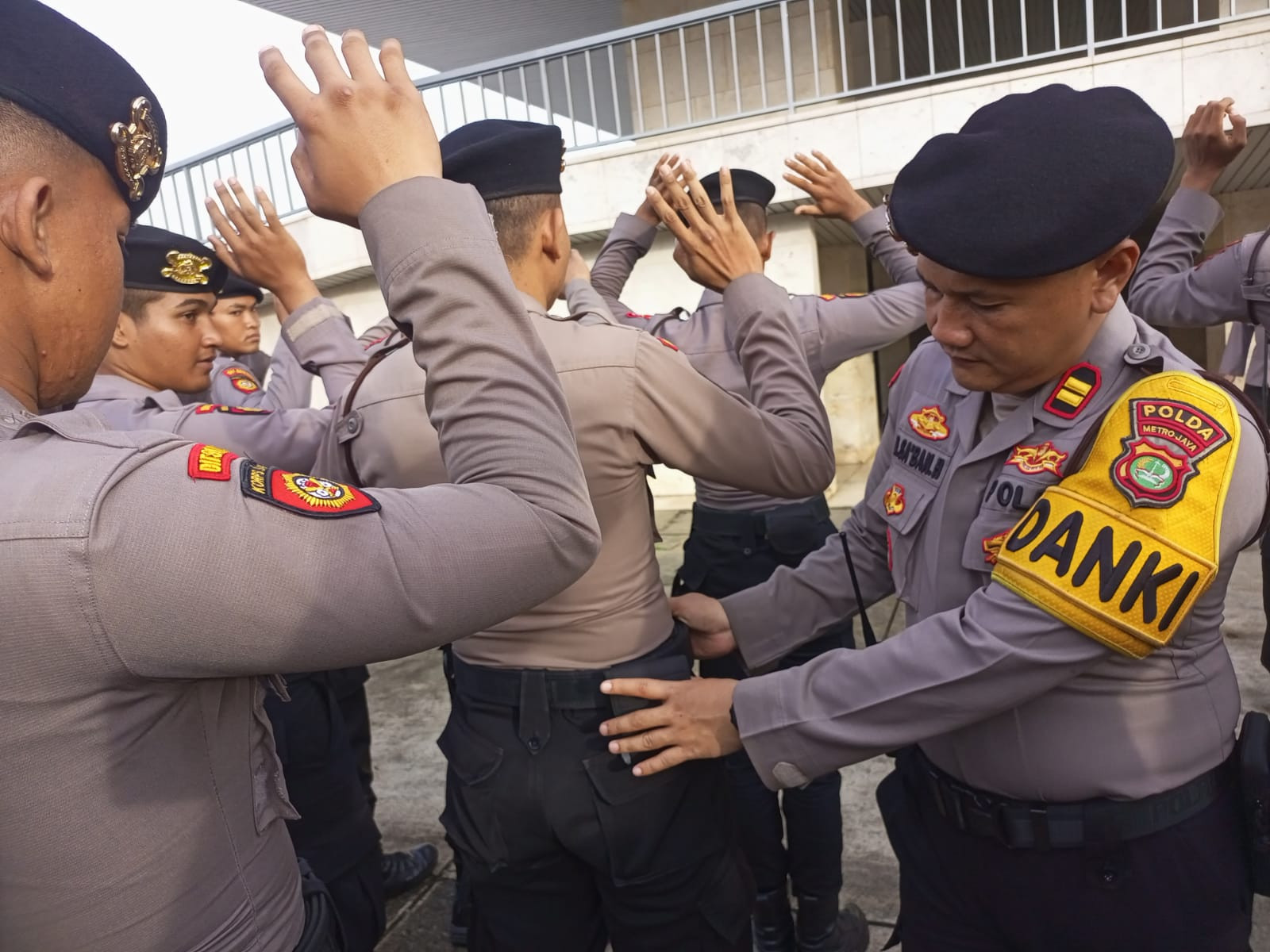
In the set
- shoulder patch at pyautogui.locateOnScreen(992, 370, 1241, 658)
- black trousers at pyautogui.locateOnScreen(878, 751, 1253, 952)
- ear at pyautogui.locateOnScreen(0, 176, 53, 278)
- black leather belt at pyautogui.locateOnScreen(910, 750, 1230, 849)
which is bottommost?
black trousers at pyautogui.locateOnScreen(878, 751, 1253, 952)

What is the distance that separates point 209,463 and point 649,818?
41.2 inches

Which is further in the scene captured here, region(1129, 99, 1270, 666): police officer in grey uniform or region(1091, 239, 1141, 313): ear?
region(1129, 99, 1270, 666): police officer in grey uniform

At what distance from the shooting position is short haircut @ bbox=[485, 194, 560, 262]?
5.39 ft

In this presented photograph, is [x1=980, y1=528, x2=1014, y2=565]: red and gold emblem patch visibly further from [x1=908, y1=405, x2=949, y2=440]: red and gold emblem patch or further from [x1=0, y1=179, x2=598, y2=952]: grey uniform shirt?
[x1=0, y1=179, x2=598, y2=952]: grey uniform shirt

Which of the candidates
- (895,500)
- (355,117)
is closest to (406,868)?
(895,500)

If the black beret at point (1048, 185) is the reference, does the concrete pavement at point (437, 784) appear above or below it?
below

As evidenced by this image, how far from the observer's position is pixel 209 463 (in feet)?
2.61

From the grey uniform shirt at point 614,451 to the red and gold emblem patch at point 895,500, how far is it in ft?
0.46

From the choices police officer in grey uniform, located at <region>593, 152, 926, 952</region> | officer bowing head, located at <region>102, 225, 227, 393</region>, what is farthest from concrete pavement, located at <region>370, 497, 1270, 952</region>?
officer bowing head, located at <region>102, 225, 227, 393</region>

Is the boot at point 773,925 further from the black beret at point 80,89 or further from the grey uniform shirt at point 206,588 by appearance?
the black beret at point 80,89

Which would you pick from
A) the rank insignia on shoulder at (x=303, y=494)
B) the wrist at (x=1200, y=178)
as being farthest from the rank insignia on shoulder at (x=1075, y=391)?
the wrist at (x=1200, y=178)

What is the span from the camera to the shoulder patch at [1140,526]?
3.70 feet

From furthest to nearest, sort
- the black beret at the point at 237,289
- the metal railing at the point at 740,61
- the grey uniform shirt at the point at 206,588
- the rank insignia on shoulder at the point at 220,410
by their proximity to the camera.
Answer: the metal railing at the point at 740,61 → the black beret at the point at 237,289 → the rank insignia on shoulder at the point at 220,410 → the grey uniform shirt at the point at 206,588

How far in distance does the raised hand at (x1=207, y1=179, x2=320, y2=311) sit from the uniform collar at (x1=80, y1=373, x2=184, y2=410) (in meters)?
0.64
